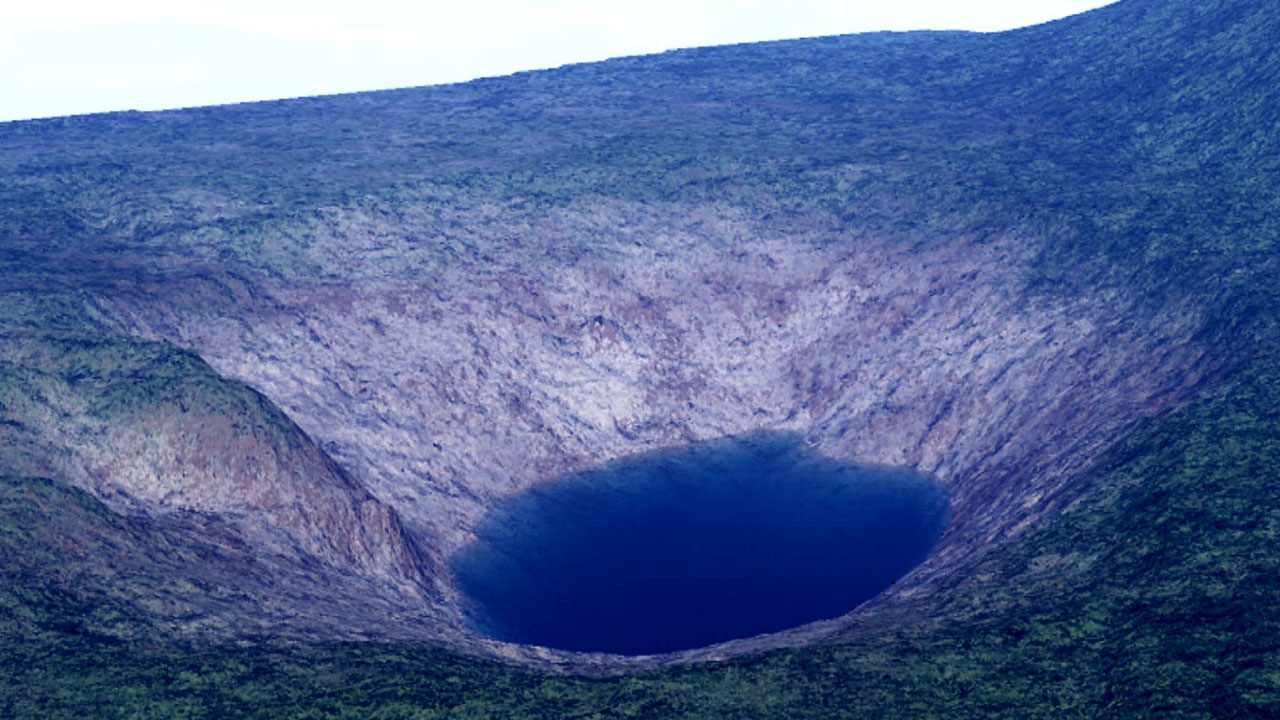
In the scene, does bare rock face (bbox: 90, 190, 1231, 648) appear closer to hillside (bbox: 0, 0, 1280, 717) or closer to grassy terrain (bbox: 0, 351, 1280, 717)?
hillside (bbox: 0, 0, 1280, 717)

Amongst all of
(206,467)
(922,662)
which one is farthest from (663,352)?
(922,662)

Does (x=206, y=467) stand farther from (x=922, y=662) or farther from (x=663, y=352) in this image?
(x=663, y=352)

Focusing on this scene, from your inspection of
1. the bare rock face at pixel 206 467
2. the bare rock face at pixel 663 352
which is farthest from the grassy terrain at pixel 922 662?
the bare rock face at pixel 663 352

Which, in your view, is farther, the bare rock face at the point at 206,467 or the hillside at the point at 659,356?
the bare rock face at the point at 206,467

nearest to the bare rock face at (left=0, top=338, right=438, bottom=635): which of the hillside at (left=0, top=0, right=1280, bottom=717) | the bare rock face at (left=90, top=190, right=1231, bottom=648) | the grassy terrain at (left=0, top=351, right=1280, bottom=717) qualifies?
the hillside at (left=0, top=0, right=1280, bottom=717)

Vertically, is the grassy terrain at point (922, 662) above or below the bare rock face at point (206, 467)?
below

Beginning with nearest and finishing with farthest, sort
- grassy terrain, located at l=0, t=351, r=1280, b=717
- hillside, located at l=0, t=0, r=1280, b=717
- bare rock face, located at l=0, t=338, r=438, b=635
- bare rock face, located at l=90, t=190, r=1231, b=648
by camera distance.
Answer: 1. grassy terrain, located at l=0, t=351, r=1280, b=717
2. hillside, located at l=0, t=0, r=1280, b=717
3. bare rock face, located at l=0, t=338, r=438, b=635
4. bare rock face, located at l=90, t=190, r=1231, b=648

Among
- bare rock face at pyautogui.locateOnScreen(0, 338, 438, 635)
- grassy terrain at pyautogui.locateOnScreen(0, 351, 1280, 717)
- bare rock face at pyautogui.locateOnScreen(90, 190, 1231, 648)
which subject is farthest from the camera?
bare rock face at pyautogui.locateOnScreen(90, 190, 1231, 648)

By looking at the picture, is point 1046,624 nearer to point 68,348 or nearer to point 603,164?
point 68,348

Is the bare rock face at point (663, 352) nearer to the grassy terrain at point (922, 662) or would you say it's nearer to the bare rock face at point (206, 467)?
the bare rock face at point (206, 467)
